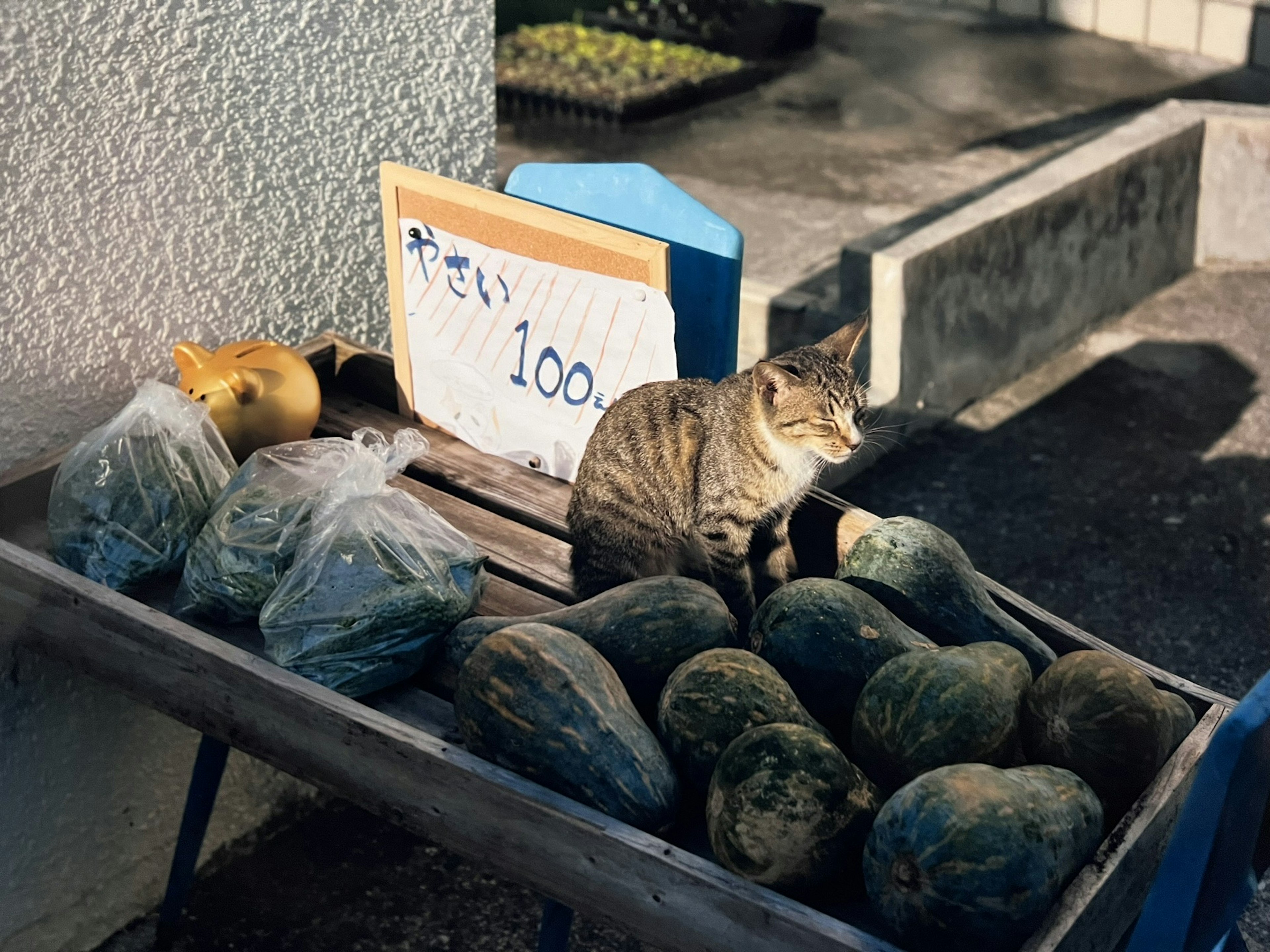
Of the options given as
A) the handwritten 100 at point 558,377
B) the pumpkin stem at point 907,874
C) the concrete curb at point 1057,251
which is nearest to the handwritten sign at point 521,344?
the handwritten 100 at point 558,377

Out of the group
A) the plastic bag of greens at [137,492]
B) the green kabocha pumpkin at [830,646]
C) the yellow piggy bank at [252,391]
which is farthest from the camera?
the yellow piggy bank at [252,391]

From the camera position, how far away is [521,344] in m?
2.50

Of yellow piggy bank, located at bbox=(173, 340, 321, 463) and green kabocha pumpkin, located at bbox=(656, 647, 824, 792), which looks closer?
green kabocha pumpkin, located at bbox=(656, 647, 824, 792)

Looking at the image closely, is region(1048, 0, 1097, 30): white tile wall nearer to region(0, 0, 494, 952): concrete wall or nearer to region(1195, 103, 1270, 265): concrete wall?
region(1195, 103, 1270, 265): concrete wall

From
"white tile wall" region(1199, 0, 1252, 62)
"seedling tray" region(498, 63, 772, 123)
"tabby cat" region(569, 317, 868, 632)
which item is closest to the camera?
"tabby cat" region(569, 317, 868, 632)

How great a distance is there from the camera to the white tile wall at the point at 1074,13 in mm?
8023

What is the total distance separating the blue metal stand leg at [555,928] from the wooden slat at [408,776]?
218mm

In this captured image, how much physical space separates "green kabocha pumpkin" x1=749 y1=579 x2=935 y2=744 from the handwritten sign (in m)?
0.66

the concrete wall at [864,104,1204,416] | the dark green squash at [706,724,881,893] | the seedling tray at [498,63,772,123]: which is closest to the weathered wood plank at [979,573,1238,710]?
the dark green squash at [706,724,881,893]

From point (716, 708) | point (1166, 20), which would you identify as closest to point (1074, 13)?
point (1166, 20)

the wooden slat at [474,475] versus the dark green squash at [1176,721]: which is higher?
the dark green squash at [1176,721]

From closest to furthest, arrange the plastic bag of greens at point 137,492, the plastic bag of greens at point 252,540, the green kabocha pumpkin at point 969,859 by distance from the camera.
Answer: the green kabocha pumpkin at point 969,859 < the plastic bag of greens at point 252,540 < the plastic bag of greens at point 137,492

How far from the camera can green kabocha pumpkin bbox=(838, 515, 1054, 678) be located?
193cm

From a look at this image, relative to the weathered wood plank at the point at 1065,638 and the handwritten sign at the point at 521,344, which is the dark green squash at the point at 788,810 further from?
the handwritten sign at the point at 521,344
